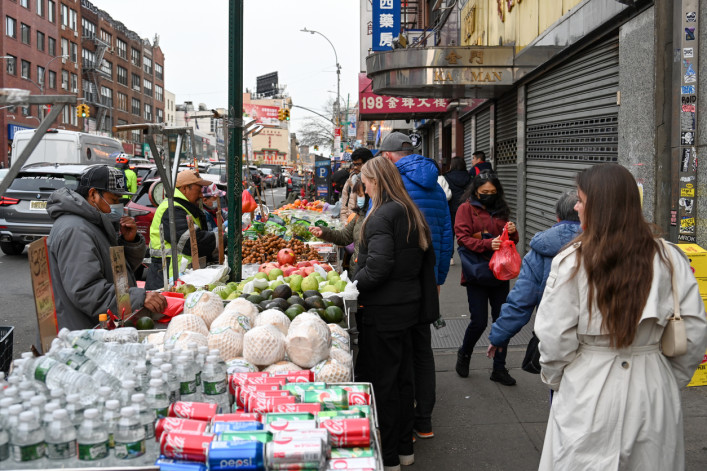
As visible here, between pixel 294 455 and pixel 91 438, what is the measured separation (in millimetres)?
671

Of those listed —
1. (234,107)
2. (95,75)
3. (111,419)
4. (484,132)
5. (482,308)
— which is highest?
(95,75)

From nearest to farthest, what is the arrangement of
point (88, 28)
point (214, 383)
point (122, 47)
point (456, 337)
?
point (214, 383) → point (456, 337) → point (88, 28) → point (122, 47)

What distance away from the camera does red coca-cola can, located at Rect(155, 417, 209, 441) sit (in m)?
2.19

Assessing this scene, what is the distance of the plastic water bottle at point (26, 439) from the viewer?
2059mm

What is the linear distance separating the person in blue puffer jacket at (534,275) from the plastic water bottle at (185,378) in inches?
87.5

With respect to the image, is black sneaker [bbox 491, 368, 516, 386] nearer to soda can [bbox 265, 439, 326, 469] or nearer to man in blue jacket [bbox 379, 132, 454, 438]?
man in blue jacket [bbox 379, 132, 454, 438]

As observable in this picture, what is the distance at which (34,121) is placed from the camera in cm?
5128

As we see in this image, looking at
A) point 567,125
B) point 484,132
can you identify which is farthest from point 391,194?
point 484,132

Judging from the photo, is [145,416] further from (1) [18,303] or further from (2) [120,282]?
(1) [18,303]

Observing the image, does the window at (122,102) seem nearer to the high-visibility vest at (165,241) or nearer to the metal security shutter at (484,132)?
the metal security shutter at (484,132)

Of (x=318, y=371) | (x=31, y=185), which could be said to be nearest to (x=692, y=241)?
(x=318, y=371)

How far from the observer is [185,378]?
2602mm

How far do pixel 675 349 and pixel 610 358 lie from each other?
0.26 meters

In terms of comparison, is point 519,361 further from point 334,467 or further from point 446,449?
point 334,467
